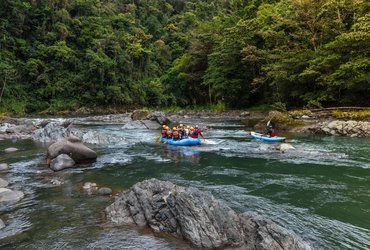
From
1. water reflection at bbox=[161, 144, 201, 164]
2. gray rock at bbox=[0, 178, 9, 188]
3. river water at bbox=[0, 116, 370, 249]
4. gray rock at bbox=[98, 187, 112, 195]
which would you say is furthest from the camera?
water reflection at bbox=[161, 144, 201, 164]

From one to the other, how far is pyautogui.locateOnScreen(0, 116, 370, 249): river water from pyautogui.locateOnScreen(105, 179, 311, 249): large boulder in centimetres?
32

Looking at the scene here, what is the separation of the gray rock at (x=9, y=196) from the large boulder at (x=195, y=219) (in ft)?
9.56

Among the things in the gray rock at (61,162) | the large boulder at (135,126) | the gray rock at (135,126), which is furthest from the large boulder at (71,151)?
the gray rock at (135,126)

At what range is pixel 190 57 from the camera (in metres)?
48.2

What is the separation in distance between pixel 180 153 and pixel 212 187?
6054mm

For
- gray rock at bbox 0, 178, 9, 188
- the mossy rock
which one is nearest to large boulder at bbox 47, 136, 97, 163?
gray rock at bbox 0, 178, 9, 188

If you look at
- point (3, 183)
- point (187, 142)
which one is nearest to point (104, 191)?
point (3, 183)

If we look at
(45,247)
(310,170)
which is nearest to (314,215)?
(310,170)

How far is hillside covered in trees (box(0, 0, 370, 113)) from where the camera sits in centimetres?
2636

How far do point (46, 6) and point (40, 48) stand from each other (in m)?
9.68

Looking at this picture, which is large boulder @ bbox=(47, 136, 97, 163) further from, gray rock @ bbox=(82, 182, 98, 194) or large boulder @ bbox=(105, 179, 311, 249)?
large boulder @ bbox=(105, 179, 311, 249)

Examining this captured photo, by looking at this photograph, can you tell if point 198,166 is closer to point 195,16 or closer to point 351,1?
point 351,1

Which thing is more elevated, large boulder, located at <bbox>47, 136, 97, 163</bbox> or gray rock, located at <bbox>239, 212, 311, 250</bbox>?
large boulder, located at <bbox>47, 136, 97, 163</bbox>

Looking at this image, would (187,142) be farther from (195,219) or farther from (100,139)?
(195,219)
